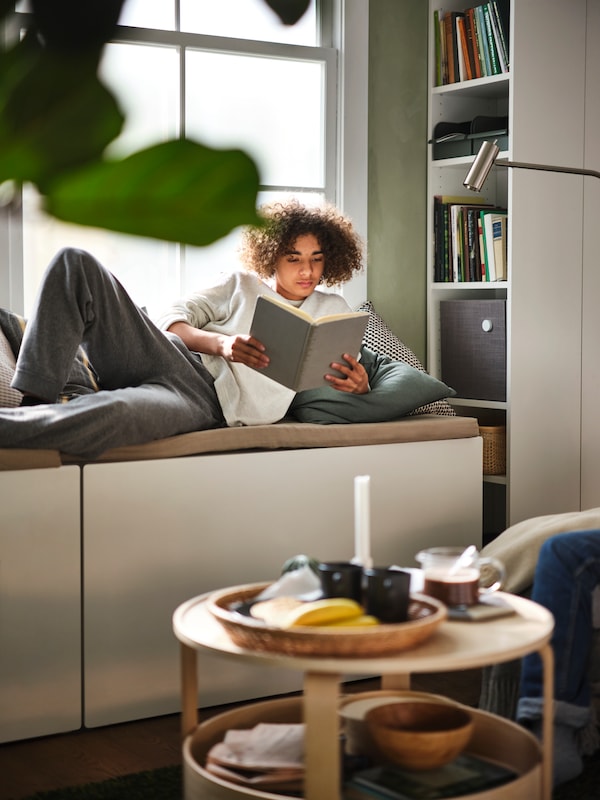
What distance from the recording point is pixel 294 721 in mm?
1945

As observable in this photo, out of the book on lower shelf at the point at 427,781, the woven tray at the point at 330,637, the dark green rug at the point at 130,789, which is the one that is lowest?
the dark green rug at the point at 130,789

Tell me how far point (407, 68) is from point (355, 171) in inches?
16.5

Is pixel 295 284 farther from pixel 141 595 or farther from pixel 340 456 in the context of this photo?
pixel 141 595

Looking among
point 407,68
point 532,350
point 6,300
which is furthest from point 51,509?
point 407,68

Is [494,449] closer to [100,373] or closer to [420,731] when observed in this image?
[100,373]

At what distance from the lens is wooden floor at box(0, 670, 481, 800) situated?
215 cm

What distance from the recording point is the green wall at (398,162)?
370 centimetres

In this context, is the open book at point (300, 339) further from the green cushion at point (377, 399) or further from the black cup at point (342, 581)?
the black cup at point (342, 581)

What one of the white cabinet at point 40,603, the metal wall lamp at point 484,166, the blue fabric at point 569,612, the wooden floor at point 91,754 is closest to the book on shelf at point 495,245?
the metal wall lamp at point 484,166

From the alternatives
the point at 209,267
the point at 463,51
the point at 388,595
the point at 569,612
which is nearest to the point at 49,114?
the point at 388,595

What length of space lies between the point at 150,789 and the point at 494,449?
1812 mm

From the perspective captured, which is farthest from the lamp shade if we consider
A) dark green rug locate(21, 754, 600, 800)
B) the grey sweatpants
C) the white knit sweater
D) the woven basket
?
dark green rug locate(21, 754, 600, 800)

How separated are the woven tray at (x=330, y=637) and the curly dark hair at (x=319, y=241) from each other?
63.5 inches

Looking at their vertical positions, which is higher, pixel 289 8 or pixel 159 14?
pixel 159 14
